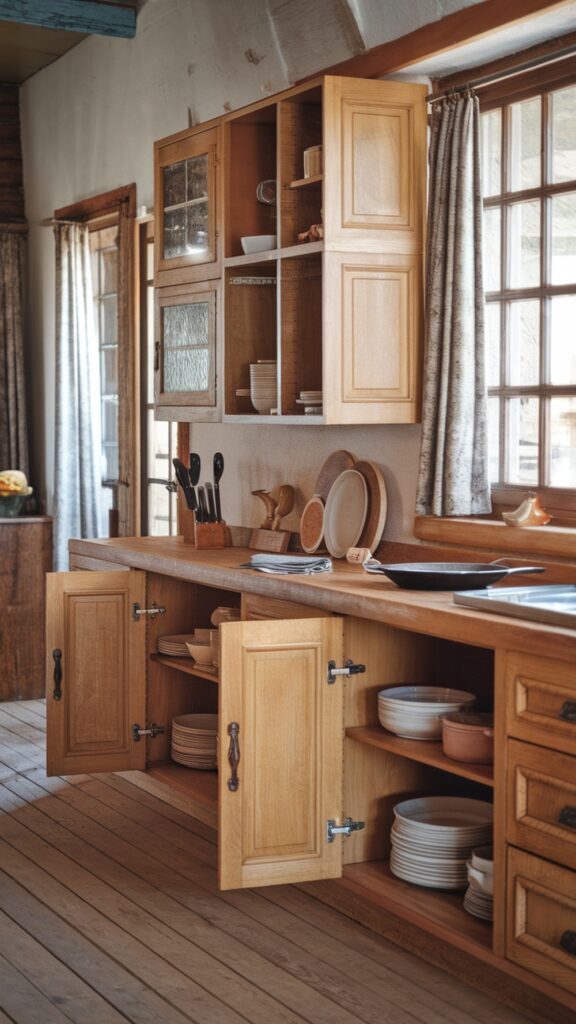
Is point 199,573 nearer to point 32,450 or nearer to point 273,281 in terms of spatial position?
point 273,281

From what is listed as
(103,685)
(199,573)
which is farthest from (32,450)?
(199,573)

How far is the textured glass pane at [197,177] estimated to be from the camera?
4746 mm

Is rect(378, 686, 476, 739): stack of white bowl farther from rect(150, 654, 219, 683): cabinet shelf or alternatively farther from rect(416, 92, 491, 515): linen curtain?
rect(150, 654, 219, 683): cabinet shelf

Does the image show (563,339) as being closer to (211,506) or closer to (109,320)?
(211,506)

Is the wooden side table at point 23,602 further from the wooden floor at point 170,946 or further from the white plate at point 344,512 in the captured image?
the white plate at point 344,512

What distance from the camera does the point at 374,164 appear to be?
13.4 ft

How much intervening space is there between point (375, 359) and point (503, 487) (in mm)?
559

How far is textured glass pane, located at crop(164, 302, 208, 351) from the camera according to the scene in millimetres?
4816

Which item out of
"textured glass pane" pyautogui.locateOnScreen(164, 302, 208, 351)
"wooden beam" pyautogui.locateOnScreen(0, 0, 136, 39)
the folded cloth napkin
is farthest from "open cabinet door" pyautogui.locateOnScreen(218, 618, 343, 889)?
"wooden beam" pyautogui.locateOnScreen(0, 0, 136, 39)

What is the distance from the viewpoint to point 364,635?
3725 millimetres

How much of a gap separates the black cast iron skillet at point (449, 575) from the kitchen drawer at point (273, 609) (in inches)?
9.1

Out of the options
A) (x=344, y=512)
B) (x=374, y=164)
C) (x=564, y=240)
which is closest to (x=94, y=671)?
(x=344, y=512)

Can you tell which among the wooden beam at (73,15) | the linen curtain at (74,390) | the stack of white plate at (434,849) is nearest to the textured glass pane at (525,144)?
the stack of white plate at (434,849)

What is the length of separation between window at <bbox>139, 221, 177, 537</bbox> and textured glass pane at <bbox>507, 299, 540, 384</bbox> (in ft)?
7.68
